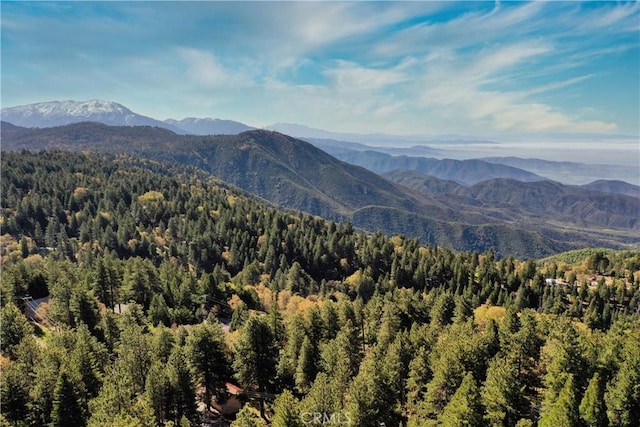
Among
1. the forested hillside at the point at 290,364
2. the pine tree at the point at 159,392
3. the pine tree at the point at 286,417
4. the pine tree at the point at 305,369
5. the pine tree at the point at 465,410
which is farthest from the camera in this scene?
the pine tree at the point at 305,369

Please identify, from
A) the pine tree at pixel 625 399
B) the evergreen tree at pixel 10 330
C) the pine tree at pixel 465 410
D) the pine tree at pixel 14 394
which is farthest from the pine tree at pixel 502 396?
the evergreen tree at pixel 10 330

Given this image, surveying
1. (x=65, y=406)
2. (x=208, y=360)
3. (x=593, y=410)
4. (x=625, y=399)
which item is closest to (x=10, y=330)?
(x=65, y=406)

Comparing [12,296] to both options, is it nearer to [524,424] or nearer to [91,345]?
[91,345]

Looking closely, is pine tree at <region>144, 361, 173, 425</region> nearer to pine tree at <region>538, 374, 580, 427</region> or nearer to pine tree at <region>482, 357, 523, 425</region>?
pine tree at <region>482, 357, 523, 425</region>

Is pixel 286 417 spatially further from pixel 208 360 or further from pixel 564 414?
pixel 564 414

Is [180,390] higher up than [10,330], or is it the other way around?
[10,330]

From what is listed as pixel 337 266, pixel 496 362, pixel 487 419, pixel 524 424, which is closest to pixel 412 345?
pixel 496 362

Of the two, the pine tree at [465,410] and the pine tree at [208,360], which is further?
the pine tree at [208,360]

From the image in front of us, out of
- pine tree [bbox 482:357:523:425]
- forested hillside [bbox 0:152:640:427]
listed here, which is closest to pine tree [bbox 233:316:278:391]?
forested hillside [bbox 0:152:640:427]

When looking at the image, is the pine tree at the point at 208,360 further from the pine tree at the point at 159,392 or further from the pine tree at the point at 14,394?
the pine tree at the point at 14,394

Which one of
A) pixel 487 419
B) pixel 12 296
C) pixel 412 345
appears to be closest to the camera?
pixel 487 419

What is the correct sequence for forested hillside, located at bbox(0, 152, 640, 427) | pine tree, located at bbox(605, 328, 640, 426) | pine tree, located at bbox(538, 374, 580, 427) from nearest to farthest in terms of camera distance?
pine tree, located at bbox(538, 374, 580, 427), pine tree, located at bbox(605, 328, 640, 426), forested hillside, located at bbox(0, 152, 640, 427)
